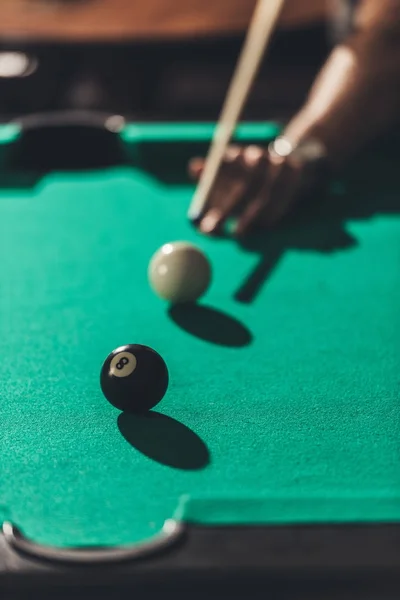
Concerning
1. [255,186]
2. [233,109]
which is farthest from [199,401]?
[233,109]

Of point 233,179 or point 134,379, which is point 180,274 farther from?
point 233,179

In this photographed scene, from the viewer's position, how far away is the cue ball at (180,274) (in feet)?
4.92

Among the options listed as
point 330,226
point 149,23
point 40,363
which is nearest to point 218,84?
point 149,23

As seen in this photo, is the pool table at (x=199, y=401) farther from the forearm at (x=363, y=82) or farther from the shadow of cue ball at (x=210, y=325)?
the forearm at (x=363, y=82)

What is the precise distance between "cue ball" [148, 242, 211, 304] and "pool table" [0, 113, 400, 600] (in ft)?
0.10

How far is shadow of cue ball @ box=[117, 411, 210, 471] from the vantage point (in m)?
1.04

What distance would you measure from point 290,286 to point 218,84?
3.16 metres

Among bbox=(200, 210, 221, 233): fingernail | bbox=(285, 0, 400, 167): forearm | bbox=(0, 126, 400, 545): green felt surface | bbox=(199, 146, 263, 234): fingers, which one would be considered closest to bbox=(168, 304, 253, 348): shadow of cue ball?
bbox=(0, 126, 400, 545): green felt surface

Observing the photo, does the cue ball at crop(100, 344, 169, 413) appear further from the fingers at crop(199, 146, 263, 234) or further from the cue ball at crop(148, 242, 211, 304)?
the fingers at crop(199, 146, 263, 234)

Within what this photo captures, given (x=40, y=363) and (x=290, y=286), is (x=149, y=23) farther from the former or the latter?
(x=40, y=363)

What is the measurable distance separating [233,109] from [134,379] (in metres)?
1.19

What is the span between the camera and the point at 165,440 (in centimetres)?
108

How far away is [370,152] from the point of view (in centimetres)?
229

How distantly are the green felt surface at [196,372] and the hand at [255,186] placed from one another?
7 centimetres
